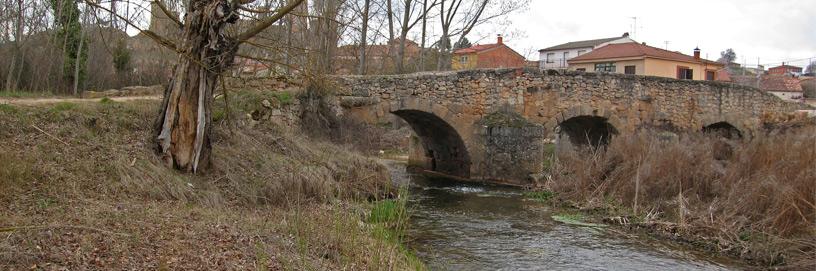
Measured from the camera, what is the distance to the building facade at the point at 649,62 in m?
34.2

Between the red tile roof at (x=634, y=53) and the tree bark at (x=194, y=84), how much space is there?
29.5 m

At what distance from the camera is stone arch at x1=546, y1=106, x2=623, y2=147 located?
55.2 ft

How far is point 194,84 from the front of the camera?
811 centimetres

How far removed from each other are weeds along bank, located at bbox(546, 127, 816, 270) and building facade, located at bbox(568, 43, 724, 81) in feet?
68.3

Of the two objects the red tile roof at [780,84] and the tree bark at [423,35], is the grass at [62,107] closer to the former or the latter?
the tree bark at [423,35]

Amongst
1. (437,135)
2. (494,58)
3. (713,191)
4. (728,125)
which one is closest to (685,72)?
(494,58)

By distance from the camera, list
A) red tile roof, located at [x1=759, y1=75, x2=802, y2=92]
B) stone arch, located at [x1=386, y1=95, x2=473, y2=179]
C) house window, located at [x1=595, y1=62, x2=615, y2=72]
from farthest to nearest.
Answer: red tile roof, located at [x1=759, y1=75, x2=802, y2=92] → house window, located at [x1=595, y1=62, x2=615, y2=72] → stone arch, located at [x1=386, y1=95, x2=473, y2=179]

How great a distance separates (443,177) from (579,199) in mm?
5806

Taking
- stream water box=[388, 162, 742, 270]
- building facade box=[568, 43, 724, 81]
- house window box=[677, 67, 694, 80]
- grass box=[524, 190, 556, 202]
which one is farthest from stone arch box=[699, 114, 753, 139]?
house window box=[677, 67, 694, 80]

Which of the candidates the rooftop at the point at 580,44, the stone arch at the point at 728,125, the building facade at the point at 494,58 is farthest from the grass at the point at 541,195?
the rooftop at the point at 580,44

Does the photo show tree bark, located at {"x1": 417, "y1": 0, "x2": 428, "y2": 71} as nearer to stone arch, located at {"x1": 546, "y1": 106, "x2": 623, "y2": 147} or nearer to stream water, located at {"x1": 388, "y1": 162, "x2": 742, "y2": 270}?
stone arch, located at {"x1": 546, "y1": 106, "x2": 623, "y2": 147}

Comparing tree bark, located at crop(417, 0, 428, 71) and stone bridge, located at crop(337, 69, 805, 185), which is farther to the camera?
tree bark, located at crop(417, 0, 428, 71)

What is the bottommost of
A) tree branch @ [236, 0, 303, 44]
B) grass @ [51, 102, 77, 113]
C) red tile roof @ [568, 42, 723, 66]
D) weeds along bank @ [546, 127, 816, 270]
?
weeds along bank @ [546, 127, 816, 270]

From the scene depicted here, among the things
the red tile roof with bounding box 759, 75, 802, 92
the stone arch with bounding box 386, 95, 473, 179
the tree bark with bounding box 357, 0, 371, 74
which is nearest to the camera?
the stone arch with bounding box 386, 95, 473, 179
